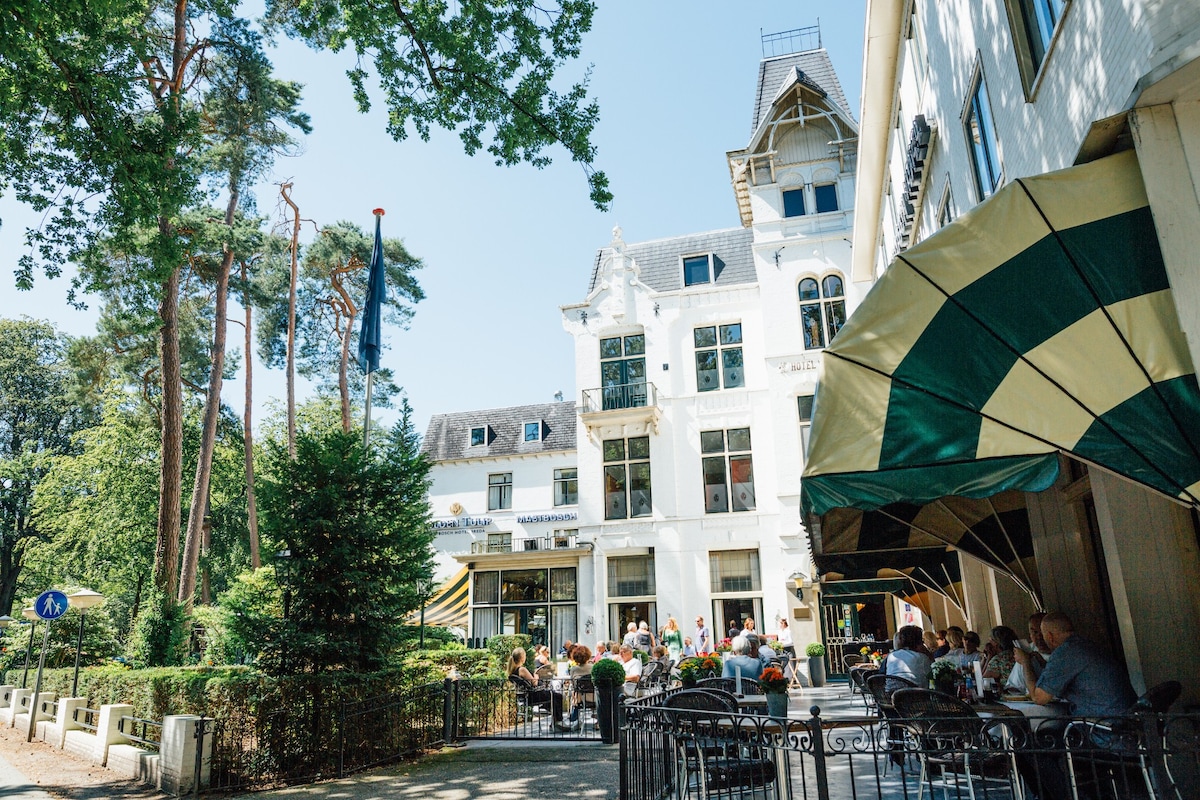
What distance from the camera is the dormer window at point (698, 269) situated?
27.8 meters

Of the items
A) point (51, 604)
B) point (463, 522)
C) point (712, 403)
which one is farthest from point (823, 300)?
point (51, 604)

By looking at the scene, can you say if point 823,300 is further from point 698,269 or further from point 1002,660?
point 1002,660

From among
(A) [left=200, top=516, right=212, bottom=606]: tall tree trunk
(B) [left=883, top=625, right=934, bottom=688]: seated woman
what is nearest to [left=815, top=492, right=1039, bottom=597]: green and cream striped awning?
(B) [left=883, top=625, right=934, bottom=688]: seated woman

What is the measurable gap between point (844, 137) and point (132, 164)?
2116 centimetres

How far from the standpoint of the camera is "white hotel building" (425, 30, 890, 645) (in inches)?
948

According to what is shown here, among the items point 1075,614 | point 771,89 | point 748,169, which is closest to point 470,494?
point 748,169

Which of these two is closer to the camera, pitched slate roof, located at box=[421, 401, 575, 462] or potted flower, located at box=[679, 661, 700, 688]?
potted flower, located at box=[679, 661, 700, 688]

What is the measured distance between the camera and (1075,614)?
8.35 metres

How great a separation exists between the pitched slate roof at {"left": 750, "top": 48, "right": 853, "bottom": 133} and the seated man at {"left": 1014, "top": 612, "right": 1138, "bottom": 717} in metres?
23.1

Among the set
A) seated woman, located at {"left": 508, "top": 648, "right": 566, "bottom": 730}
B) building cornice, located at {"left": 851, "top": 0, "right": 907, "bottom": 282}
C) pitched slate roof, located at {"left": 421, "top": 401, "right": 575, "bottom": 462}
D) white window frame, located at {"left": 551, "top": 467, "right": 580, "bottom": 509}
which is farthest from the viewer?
pitched slate roof, located at {"left": 421, "top": 401, "right": 575, "bottom": 462}

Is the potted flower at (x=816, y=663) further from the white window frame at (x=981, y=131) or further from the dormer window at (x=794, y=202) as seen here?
the white window frame at (x=981, y=131)

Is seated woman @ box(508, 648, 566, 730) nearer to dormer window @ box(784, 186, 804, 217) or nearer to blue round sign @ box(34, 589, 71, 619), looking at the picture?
blue round sign @ box(34, 589, 71, 619)

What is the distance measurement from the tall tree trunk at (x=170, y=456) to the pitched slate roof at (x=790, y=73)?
18.6 metres

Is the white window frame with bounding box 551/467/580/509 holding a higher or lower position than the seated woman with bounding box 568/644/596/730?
higher
